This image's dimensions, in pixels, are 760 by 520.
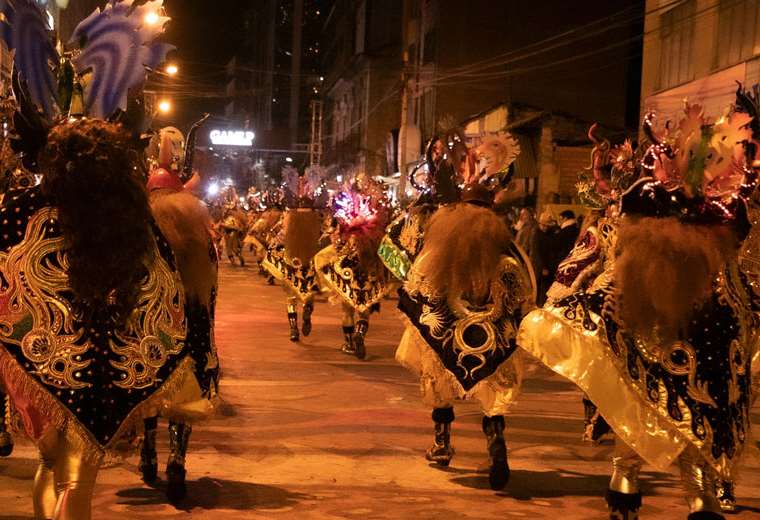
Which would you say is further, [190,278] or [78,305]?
[190,278]

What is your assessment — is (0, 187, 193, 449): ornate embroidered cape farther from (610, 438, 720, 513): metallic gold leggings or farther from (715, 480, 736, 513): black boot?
(715, 480, 736, 513): black boot

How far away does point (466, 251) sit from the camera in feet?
22.4


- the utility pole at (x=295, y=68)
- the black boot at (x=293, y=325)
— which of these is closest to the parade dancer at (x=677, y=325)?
the black boot at (x=293, y=325)

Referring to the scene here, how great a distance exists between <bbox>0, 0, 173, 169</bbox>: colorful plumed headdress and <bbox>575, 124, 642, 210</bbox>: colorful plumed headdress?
16.0 feet

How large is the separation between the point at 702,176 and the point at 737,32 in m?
14.1

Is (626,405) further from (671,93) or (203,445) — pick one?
(671,93)

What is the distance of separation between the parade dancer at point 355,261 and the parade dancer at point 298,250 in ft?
1.74

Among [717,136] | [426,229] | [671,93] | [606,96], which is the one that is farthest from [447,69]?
[717,136]

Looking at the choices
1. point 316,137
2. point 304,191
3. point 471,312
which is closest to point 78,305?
point 471,312

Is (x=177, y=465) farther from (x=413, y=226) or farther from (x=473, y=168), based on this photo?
(x=413, y=226)

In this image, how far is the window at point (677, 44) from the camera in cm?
1945

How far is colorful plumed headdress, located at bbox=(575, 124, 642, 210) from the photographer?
8.71m

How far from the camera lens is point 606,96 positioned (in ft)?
119

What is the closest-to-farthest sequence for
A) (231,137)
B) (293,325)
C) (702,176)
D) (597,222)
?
1. (702,176)
2. (597,222)
3. (293,325)
4. (231,137)
